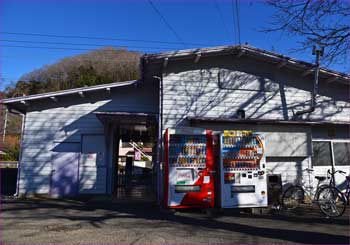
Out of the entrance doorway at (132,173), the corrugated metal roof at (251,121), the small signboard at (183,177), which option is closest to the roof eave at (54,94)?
the entrance doorway at (132,173)

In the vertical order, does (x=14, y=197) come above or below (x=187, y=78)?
below

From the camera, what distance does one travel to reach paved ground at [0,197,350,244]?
5.45 meters

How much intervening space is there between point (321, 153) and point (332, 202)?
330cm

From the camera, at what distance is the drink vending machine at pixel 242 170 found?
835 cm

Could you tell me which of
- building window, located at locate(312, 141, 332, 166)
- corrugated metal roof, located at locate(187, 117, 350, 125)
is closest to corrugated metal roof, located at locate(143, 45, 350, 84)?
corrugated metal roof, located at locate(187, 117, 350, 125)

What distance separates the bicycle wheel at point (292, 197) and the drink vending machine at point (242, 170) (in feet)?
3.18

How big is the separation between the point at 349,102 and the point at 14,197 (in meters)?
12.8

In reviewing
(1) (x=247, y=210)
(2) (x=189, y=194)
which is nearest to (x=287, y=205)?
(1) (x=247, y=210)

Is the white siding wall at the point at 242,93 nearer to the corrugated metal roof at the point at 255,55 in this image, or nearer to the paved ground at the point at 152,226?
the corrugated metal roof at the point at 255,55

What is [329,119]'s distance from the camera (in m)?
11.1

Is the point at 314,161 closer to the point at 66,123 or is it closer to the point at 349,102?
the point at 349,102

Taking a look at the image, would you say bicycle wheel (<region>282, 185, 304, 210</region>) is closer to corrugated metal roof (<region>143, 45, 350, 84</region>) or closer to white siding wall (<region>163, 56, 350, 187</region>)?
white siding wall (<region>163, 56, 350, 187</region>)

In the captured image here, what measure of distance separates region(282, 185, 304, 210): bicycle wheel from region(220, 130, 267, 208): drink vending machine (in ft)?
3.18

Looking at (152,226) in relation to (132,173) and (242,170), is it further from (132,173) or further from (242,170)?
(132,173)
